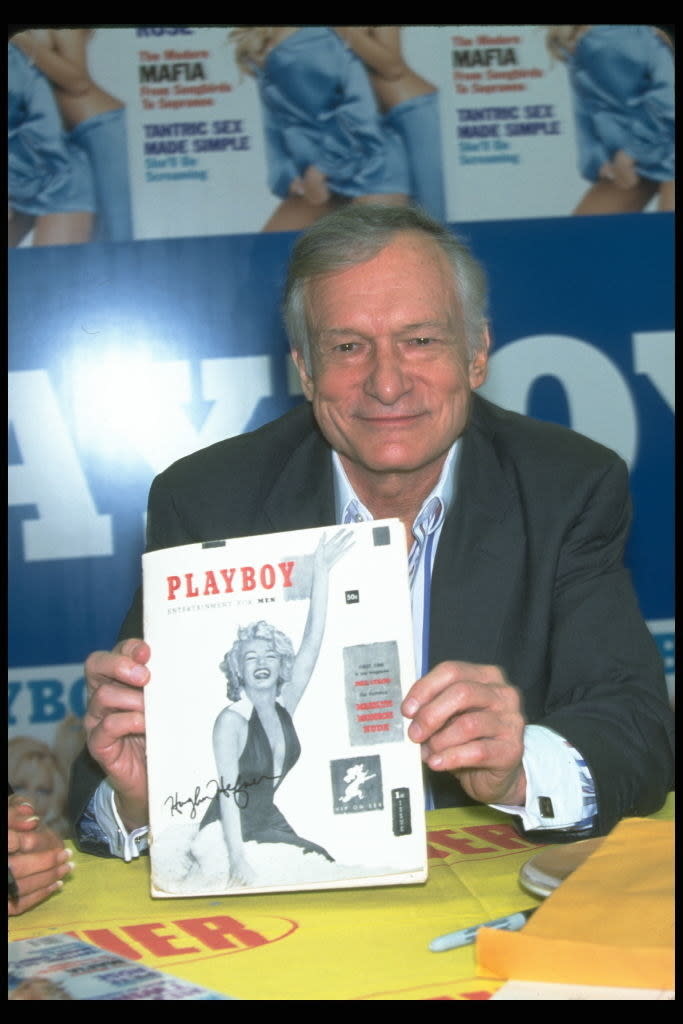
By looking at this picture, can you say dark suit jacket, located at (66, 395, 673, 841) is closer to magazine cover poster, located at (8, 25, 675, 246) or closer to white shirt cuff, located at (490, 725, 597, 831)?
white shirt cuff, located at (490, 725, 597, 831)

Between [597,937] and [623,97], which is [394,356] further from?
[623,97]

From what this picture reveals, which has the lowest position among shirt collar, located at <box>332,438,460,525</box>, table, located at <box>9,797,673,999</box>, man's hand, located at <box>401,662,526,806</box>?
table, located at <box>9,797,673,999</box>

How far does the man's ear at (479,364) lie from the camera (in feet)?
6.83

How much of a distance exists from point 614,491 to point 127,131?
237 centimetres

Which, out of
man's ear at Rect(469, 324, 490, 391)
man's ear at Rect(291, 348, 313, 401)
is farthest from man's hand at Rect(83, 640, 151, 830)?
man's ear at Rect(469, 324, 490, 391)

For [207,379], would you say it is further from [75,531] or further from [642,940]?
[642,940]

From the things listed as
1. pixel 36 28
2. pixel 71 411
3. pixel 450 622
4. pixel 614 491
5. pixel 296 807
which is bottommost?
pixel 296 807

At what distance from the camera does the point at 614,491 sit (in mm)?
1962

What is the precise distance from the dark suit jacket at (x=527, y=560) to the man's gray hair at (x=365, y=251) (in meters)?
0.20

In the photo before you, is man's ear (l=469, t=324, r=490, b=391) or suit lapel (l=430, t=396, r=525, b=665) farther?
man's ear (l=469, t=324, r=490, b=391)

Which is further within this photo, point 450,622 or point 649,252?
point 649,252

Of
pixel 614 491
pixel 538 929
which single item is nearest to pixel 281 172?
pixel 614 491

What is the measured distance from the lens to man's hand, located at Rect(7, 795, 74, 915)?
1238mm

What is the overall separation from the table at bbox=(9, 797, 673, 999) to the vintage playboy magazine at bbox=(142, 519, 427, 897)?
0.12ft
